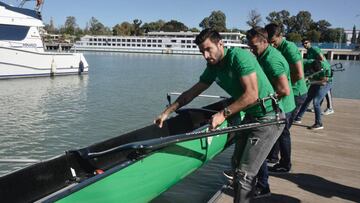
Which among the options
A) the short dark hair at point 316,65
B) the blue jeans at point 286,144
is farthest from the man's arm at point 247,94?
the short dark hair at point 316,65

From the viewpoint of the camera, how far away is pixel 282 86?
14.5 ft

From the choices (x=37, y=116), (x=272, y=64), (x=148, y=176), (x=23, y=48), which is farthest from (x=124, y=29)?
(x=148, y=176)

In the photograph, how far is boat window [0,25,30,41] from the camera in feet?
89.7

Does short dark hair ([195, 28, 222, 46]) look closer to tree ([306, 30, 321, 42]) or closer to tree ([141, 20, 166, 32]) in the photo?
tree ([306, 30, 321, 42])

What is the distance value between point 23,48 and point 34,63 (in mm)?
1324

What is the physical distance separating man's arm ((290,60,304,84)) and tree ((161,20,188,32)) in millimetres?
160996

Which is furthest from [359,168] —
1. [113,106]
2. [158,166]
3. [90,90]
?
[90,90]

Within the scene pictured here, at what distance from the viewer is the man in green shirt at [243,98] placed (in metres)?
3.54

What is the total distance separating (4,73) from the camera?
27.4 meters

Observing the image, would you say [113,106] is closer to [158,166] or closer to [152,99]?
[152,99]

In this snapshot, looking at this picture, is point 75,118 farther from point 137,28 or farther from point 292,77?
point 137,28

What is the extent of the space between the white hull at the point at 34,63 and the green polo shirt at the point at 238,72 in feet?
86.0

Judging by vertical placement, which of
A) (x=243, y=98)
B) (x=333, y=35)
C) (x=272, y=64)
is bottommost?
(x=243, y=98)

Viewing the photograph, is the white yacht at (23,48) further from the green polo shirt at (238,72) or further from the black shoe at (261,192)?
the green polo shirt at (238,72)
